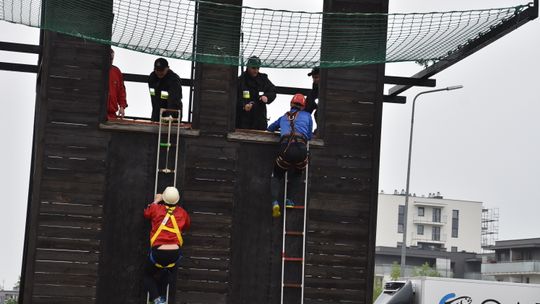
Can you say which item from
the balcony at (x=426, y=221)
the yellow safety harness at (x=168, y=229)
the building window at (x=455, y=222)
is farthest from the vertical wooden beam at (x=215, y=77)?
the building window at (x=455, y=222)

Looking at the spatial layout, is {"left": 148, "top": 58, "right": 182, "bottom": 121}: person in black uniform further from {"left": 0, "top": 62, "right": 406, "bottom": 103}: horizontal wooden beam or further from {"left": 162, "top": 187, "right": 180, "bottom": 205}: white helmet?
{"left": 0, "top": 62, "right": 406, "bottom": 103}: horizontal wooden beam

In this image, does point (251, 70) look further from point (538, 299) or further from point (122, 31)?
point (538, 299)

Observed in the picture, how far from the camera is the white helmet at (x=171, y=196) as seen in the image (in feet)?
48.4

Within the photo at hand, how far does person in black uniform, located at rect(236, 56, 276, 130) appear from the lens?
54.1ft

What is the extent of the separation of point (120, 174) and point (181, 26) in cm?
249

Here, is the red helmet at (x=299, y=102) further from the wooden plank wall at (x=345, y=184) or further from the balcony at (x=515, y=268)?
the balcony at (x=515, y=268)

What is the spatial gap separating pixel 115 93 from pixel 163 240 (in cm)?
260

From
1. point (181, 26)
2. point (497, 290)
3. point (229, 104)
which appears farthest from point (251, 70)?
point (497, 290)

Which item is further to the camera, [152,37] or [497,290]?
[497,290]

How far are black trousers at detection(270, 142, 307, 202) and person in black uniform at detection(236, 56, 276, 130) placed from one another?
1161 mm

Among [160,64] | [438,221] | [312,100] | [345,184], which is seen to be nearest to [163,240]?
[160,64]

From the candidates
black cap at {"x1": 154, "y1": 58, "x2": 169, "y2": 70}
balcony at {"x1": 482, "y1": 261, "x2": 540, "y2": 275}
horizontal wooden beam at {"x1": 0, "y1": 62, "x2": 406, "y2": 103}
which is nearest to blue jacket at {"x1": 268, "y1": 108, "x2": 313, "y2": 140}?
black cap at {"x1": 154, "y1": 58, "x2": 169, "y2": 70}

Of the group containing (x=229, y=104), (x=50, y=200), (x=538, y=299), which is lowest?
(x=538, y=299)

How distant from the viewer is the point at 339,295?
1577cm
